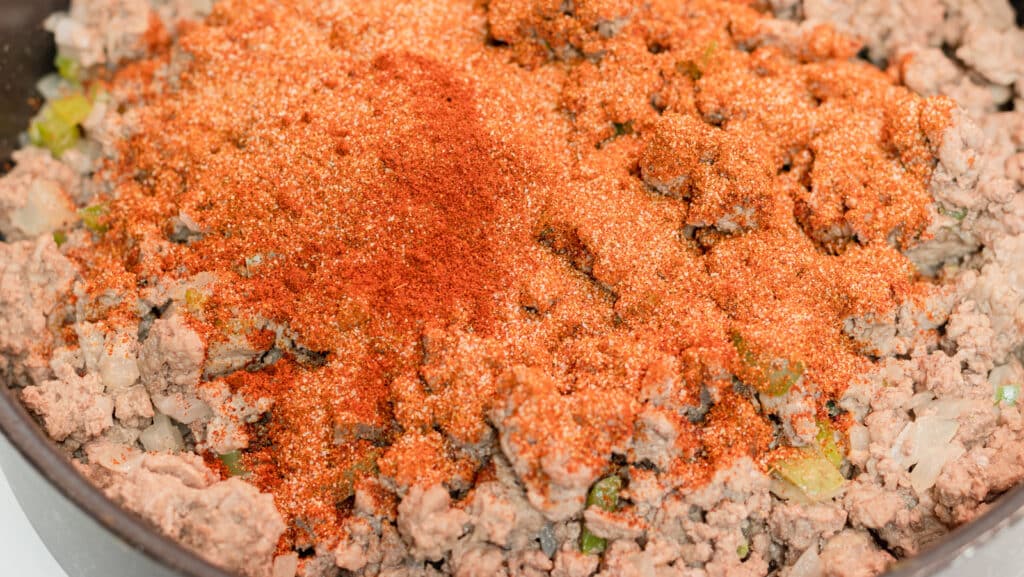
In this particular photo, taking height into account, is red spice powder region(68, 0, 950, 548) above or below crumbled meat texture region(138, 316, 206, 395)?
above

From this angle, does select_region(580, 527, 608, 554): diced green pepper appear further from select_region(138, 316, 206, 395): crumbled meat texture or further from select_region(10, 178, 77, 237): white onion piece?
select_region(10, 178, 77, 237): white onion piece

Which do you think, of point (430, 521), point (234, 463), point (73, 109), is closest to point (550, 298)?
point (430, 521)

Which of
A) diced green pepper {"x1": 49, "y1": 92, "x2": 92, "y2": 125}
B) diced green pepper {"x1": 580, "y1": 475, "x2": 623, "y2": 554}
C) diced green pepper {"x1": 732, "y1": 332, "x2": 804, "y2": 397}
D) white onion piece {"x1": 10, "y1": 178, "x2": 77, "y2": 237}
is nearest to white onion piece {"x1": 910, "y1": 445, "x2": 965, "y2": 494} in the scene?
diced green pepper {"x1": 732, "y1": 332, "x2": 804, "y2": 397}

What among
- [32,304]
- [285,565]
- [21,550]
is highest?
[32,304]

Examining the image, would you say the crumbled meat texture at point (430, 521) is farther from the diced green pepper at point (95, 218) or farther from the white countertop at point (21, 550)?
the diced green pepper at point (95, 218)

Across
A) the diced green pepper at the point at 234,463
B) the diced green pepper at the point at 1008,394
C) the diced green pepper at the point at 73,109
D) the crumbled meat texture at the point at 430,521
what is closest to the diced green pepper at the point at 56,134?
the diced green pepper at the point at 73,109

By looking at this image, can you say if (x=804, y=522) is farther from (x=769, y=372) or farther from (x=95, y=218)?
(x=95, y=218)

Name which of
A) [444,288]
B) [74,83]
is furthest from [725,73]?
[74,83]
